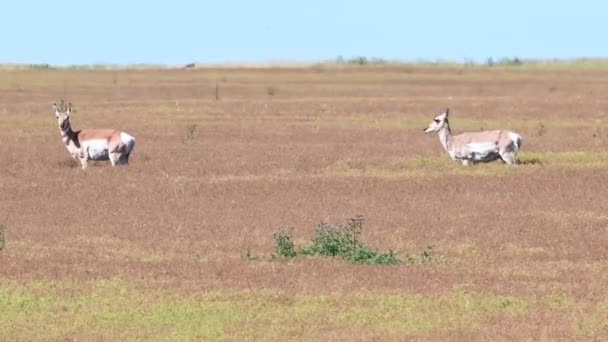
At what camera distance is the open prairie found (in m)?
12.7

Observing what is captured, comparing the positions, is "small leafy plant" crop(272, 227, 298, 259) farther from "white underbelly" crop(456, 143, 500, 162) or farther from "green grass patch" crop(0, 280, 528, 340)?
"white underbelly" crop(456, 143, 500, 162)

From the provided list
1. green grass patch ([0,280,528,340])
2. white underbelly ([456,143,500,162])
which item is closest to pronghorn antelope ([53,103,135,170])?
white underbelly ([456,143,500,162])

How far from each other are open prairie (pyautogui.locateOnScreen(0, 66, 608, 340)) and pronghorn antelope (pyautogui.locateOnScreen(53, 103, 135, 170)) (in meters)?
0.50

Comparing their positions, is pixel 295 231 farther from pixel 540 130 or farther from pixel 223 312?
pixel 540 130

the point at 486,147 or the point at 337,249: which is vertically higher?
the point at 337,249

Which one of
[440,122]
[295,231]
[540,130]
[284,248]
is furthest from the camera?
[540,130]

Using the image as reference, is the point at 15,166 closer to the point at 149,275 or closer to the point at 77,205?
the point at 77,205

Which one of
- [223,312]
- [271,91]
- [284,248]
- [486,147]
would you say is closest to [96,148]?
[486,147]

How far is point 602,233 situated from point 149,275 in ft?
20.8

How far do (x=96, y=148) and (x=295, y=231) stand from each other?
9.35 meters

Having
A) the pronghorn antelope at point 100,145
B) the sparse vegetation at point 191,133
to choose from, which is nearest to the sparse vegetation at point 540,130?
the sparse vegetation at point 191,133

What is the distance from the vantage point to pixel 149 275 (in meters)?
14.9

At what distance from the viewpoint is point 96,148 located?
27.0 meters

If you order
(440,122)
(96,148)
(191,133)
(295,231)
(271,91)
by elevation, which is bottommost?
(271,91)
